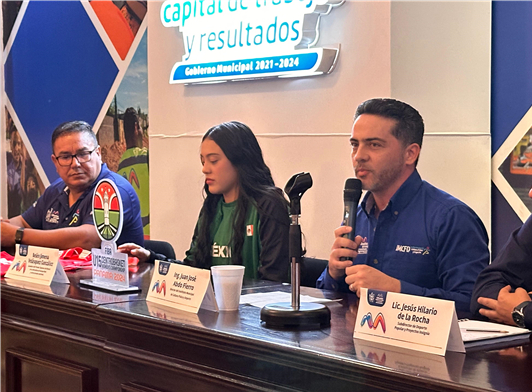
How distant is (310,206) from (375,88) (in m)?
0.75

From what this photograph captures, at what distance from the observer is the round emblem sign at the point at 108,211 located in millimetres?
2178

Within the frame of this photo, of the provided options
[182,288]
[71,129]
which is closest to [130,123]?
[71,129]

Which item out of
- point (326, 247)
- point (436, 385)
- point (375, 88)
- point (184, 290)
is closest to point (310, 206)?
point (326, 247)

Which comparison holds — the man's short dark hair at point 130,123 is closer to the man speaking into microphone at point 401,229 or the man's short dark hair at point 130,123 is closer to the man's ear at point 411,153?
the man speaking into microphone at point 401,229

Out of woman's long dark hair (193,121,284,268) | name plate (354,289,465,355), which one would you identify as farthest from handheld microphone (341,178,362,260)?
woman's long dark hair (193,121,284,268)

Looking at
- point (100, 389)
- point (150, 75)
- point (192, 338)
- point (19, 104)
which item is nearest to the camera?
point (192, 338)

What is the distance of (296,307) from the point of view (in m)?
1.61

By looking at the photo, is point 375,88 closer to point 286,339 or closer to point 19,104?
point 286,339

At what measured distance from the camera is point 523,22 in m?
3.11

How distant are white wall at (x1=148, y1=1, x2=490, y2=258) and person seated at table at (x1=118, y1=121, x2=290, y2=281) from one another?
0.78 metres

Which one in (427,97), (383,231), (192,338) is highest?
(427,97)

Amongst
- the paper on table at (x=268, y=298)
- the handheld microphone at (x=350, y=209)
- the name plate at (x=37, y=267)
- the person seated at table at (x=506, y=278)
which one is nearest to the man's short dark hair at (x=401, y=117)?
the handheld microphone at (x=350, y=209)

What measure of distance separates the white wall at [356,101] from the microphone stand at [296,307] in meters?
1.75

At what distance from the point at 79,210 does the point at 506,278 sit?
219 cm
